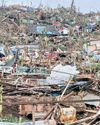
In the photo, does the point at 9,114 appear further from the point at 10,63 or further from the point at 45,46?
the point at 45,46

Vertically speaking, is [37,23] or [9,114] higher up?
[37,23]

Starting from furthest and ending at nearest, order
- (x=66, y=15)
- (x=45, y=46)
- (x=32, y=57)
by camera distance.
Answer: (x=66, y=15) < (x=45, y=46) < (x=32, y=57)

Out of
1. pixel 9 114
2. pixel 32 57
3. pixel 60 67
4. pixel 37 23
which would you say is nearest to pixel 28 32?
pixel 37 23

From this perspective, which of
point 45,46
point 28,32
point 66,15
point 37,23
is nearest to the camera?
point 45,46

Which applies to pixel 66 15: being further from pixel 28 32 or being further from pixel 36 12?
pixel 28 32

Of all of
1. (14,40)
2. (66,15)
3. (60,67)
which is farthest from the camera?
(66,15)

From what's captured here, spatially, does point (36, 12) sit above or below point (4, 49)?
above

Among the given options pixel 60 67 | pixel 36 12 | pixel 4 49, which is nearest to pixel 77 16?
pixel 36 12

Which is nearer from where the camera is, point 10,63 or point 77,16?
point 10,63

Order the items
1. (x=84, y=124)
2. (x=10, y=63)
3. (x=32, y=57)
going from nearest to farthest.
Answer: (x=84, y=124), (x=10, y=63), (x=32, y=57)
